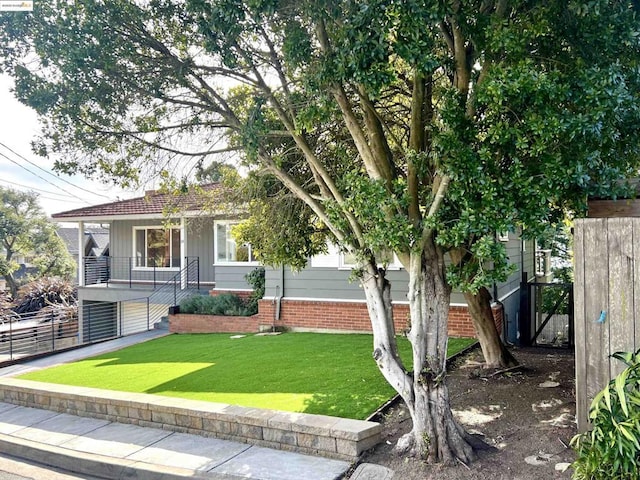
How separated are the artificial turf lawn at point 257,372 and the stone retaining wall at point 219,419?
568mm

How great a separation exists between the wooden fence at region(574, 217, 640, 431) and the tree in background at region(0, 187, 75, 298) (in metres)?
30.1

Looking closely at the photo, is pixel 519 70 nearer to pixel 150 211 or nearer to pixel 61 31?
pixel 61 31

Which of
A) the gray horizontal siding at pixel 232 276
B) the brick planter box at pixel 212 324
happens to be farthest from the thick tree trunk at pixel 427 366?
the gray horizontal siding at pixel 232 276

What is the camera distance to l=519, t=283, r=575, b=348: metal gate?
11.3 m

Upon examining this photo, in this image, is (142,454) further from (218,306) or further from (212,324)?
(218,306)

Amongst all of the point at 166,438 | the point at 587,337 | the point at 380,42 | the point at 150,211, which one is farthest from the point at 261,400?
the point at 150,211

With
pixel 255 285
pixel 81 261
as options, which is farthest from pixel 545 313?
pixel 81 261

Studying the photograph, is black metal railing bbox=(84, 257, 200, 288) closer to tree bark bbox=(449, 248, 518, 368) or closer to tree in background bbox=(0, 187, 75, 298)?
tree in background bbox=(0, 187, 75, 298)

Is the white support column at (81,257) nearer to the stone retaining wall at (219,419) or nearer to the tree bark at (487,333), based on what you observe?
the stone retaining wall at (219,419)

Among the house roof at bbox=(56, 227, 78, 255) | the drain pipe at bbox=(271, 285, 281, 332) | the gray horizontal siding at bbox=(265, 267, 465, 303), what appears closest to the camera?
the gray horizontal siding at bbox=(265, 267, 465, 303)

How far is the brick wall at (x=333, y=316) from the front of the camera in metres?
10.7

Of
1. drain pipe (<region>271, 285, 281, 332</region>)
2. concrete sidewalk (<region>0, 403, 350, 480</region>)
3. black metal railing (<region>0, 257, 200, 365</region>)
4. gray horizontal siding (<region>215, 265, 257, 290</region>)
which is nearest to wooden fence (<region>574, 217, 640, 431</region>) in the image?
concrete sidewalk (<region>0, 403, 350, 480</region>)

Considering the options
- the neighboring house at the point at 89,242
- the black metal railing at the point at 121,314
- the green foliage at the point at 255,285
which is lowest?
the black metal railing at the point at 121,314

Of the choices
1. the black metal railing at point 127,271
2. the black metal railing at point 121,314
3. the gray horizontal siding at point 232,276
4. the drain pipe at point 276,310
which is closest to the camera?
the drain pipe at point 276,310
